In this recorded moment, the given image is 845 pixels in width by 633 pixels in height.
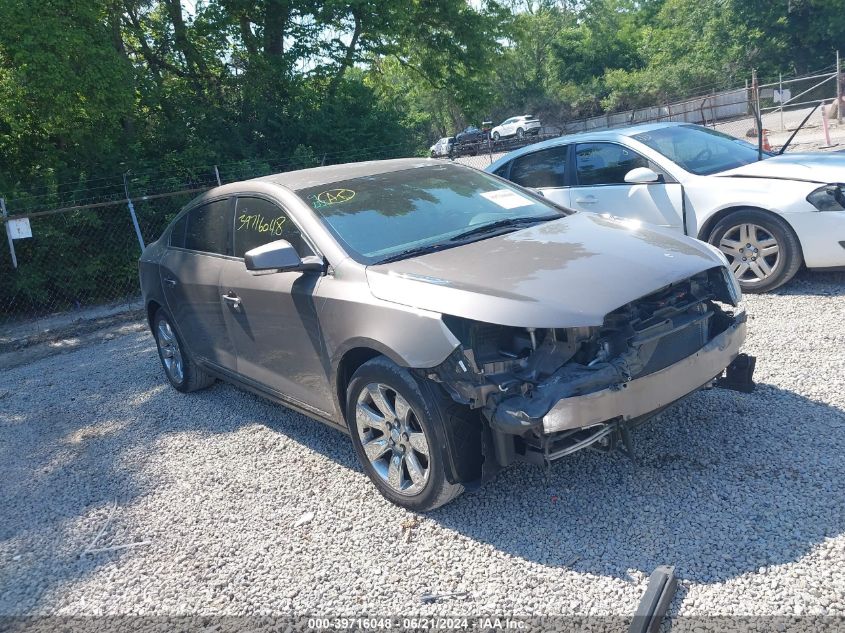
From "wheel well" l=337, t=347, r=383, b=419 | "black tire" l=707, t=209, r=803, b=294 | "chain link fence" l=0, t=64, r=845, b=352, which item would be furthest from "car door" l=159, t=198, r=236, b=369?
"chain link fence" l=0, t=64, r=845, b=352

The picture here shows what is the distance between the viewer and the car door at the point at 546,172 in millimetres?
7699

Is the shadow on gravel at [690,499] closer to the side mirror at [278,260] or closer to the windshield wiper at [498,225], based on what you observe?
the windshield wiper at [498,225]

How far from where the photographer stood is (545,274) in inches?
137

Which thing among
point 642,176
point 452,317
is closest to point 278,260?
point 452,317

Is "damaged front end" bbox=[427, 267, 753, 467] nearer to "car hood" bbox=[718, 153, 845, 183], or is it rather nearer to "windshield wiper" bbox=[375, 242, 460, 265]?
"windshield wiper" bbox=[375, 242, 460, 265]

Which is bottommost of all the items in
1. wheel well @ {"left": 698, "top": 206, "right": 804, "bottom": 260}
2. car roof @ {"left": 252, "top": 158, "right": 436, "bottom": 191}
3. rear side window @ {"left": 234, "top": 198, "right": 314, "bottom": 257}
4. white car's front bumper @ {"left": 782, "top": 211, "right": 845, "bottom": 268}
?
white car's front bumper @ {"left": 782, "top": 211, "right": 845, "bottom": 268}

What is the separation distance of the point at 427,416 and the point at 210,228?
276cm

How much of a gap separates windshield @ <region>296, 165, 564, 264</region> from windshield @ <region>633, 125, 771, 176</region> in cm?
275

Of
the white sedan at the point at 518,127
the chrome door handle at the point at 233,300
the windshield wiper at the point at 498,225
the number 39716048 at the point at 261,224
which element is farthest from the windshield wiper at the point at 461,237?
the white sedan at the point at 518,127

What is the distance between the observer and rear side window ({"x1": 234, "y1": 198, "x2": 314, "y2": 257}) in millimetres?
4348

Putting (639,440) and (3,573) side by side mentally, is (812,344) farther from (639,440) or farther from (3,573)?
(3,573)

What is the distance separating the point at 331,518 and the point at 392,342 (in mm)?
1082

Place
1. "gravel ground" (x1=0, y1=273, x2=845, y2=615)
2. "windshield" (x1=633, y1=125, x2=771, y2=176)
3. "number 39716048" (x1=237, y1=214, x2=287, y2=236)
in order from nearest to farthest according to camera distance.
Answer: "gravel ground" (x1=0, y1=273, x2=845, y2=615)
"number 39716048" (x1=237, y1=214, x2=287, y2=236)
"windshield" (x1=633, y1=125, x2=771, y2=176)

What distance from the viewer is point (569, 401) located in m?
3.11
